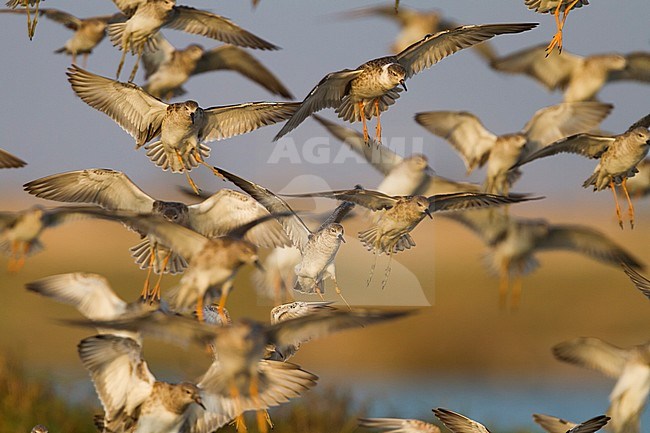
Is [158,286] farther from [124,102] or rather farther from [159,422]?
[124,102]

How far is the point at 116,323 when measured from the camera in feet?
16.2

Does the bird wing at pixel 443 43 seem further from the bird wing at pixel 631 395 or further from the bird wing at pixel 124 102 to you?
Result: the bird wing at pixel 631 395

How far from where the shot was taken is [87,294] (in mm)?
6637

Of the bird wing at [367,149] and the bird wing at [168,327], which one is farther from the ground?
the bird wing at [367,149]

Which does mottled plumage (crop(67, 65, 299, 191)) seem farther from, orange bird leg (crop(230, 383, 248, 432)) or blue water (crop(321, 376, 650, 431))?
blue water (crop(321, 376, 650, 431))

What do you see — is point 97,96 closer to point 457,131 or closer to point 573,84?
point 457,131

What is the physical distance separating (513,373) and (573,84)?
923 centimetres

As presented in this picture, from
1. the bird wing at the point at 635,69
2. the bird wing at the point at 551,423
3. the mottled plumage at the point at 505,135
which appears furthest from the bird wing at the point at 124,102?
the bird wing at the point at 635,69

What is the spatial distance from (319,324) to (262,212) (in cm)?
204

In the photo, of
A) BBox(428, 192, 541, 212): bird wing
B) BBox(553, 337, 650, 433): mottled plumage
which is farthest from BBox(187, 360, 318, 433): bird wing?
BBox(553, 337, 650, 433): mottled plumage

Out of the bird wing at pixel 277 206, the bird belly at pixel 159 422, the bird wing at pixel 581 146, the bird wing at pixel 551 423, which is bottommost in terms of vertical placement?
the bird belly at pixel 159 422

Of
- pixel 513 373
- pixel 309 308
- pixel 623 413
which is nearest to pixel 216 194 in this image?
pixel 309 308

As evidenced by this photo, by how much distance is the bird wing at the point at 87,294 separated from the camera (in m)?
6.62

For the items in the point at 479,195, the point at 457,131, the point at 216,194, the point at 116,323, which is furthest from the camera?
the point at 457,131
